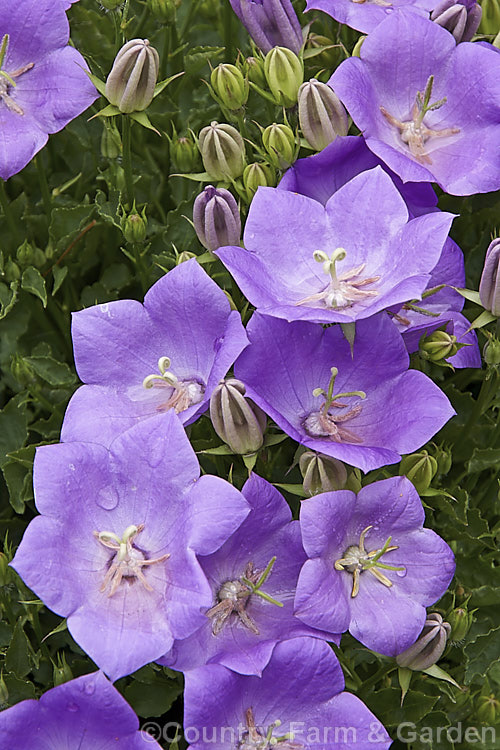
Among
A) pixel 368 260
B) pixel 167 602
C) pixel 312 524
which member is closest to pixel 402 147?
pixel 368 260

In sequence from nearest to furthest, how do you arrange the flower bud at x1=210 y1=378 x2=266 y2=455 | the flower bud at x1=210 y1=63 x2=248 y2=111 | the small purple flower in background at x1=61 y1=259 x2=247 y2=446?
1. the flower bud at x1=210 y1=378 x2=266 y2=455
2. the small purple flower in background at x1=61 y1=259 x2=247 y2=446
3. the flower bud at x1=210 y1=63 x2=248 y2=111

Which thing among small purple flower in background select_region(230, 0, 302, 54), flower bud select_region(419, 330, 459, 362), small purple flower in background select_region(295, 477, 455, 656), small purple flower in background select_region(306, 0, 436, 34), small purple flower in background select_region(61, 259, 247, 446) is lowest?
small purple flower in background select_region(295, 477, 455, 656)

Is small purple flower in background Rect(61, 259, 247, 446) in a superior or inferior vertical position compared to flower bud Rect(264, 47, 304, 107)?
inferior

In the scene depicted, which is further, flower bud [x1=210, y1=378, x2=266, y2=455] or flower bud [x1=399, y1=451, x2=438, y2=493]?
flower bud [x1=399, y1=451, x2=438, y2=493]

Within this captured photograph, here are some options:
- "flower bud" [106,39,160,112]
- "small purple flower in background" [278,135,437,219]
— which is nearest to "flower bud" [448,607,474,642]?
"small purple flower in background" [278,135,437,219]

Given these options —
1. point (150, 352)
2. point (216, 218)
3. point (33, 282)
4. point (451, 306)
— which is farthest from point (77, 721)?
point (451, 306)

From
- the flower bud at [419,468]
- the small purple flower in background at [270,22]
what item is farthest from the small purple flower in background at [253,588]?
the small purple flower in background at [270,22]

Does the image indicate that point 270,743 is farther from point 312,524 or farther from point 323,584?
point 312,524

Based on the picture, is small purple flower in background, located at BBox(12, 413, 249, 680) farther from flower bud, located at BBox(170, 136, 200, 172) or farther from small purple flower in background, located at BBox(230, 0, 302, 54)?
small purple flower in background, located at BBox(230, 0, 302, 54)
